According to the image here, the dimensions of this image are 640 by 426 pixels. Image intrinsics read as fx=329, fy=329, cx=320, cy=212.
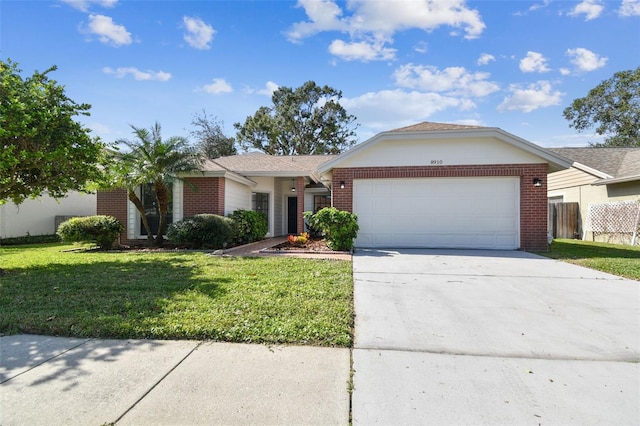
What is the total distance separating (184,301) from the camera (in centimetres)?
463

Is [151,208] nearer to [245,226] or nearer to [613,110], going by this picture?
[245,226]

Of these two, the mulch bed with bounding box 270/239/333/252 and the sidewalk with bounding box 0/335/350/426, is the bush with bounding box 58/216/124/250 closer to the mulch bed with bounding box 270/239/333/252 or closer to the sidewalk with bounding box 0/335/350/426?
the mulch bed with bounding box 270/239/333/252

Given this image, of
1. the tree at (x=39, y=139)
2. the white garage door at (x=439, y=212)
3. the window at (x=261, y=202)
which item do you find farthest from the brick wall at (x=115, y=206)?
the white garage door at (x=439, y=212)

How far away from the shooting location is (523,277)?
6566 mm

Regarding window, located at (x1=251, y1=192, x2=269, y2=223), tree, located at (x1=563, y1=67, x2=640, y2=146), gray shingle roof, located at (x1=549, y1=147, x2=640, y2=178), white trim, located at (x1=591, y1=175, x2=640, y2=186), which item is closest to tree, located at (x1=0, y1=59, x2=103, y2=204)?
window, located at (x1=251, y1=192, x2=269, y2=223)

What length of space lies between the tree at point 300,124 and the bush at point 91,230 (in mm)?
23699

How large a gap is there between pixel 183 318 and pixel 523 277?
627 cm

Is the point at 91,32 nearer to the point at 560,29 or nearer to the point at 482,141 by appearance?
the point at 482,141

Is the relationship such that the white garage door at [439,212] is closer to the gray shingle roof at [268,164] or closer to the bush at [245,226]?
the gray shingle roof at [268,164]

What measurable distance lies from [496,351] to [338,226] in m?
6.92

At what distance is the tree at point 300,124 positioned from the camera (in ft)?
109

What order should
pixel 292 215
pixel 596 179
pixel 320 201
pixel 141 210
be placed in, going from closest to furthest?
1. pixel 141 210
2. pixel 596 179
3. pixel 320 201
4. pixel 292 215

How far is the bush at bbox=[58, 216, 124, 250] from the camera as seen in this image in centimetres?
1050

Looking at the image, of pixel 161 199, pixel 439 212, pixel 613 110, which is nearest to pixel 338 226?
pixel 439 212
